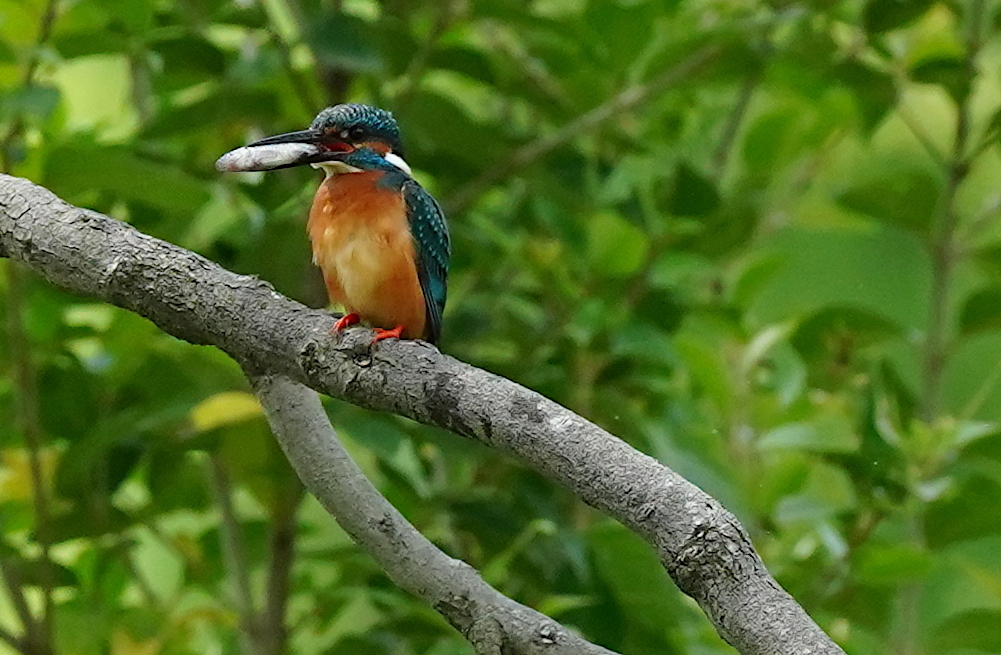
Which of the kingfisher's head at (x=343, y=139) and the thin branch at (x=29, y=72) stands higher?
the kingfisher's head at (x=343, y=139)

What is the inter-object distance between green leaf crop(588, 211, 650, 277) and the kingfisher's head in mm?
443

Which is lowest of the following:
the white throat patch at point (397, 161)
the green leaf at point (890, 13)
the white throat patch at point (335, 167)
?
the white throat patch at point (335, 167)

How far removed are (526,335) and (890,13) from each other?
0.79 meters

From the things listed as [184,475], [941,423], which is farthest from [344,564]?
[941,423]

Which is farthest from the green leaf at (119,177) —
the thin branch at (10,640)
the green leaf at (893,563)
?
the green leaf at (893,563)

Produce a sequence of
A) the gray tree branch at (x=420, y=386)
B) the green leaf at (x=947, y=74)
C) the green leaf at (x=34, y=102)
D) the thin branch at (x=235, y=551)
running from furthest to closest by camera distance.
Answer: the green leaf at (x=947, y=74) < the thin branch at (x=235, y=551) < the green leaf at (x=34, y=102) < the gray tree branch at (x=420, y=386)

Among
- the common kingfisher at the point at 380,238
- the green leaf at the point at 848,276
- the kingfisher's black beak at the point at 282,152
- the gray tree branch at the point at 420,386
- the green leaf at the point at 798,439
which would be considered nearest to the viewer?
the gray tree branch at the point at 420,386

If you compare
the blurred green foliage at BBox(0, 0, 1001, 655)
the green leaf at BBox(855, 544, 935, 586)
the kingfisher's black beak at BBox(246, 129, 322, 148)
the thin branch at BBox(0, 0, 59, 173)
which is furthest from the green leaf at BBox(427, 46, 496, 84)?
the green leaf at BBox(855, 544, 935, 586)

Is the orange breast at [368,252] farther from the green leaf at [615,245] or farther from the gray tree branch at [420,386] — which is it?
the gray tree branch at [420,386]

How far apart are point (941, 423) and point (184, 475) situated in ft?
3.92

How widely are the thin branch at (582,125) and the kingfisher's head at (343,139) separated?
0.71ft

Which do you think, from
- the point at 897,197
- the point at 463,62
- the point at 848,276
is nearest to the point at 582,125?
the point at 463,62

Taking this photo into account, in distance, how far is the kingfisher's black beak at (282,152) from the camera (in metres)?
1.50

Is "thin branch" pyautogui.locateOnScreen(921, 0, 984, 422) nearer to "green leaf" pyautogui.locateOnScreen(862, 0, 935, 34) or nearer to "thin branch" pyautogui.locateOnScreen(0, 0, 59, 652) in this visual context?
"green leaf" pyautogui.locateOnScreen(862, 0, 935, 34)
